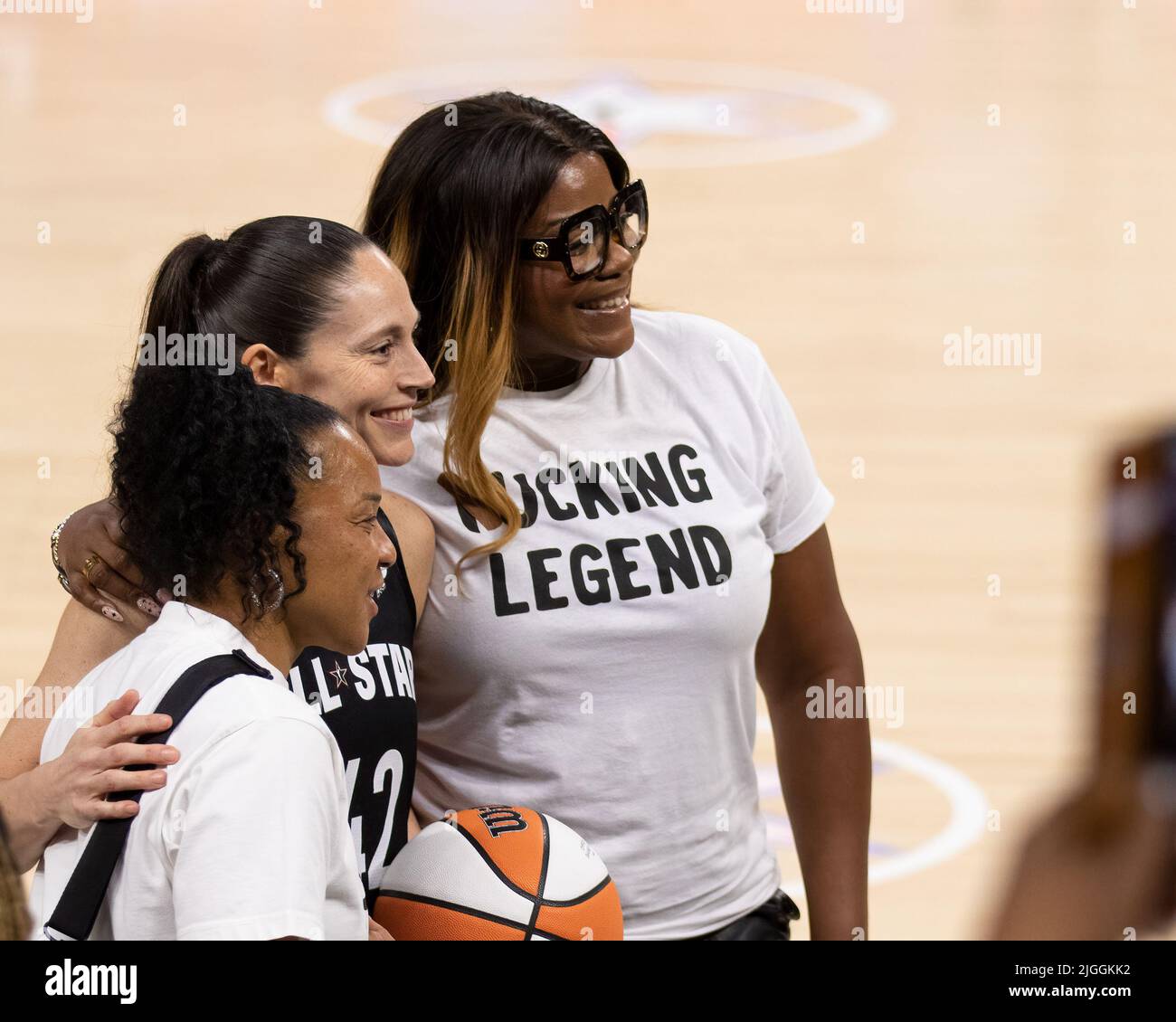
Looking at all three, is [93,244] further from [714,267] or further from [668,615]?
[668,615]

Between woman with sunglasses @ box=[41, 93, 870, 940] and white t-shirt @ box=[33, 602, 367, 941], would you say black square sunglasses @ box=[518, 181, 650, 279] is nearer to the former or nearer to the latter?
woman with sunglasses @ box=[41, 93, 870, 940]

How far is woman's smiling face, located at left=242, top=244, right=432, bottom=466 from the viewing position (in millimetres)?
2111

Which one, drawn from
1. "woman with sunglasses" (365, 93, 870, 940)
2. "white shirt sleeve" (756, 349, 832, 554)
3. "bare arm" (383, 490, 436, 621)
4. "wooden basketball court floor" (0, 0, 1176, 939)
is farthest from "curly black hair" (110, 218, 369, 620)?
"wooden basketball court floor" (0, 0, 1176, 939)

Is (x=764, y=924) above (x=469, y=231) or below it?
below

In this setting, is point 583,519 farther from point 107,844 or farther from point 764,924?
point 107,844

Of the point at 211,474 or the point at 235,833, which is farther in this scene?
the point at 211,474

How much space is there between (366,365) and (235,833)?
2.73ft

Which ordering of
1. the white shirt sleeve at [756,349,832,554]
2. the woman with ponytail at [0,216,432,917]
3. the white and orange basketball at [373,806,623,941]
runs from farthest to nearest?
1. the white shirt sleeve at [756,349,832,554]
2. the white and orange basketball at [373,806,623,941]
3. the woman with ponytail at [0,216,432,917]

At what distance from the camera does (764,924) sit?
2383mm

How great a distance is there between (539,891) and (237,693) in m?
0.68

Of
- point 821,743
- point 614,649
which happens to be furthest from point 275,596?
point 821,743

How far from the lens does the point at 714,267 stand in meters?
8.76

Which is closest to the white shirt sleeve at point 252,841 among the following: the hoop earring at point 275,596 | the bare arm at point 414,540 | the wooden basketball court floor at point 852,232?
the hoop earring at point 275,596

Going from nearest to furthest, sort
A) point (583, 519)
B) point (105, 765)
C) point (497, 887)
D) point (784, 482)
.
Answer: point (105, 765)
point (497, 887)
point (583, 519)
point (784, 482)
